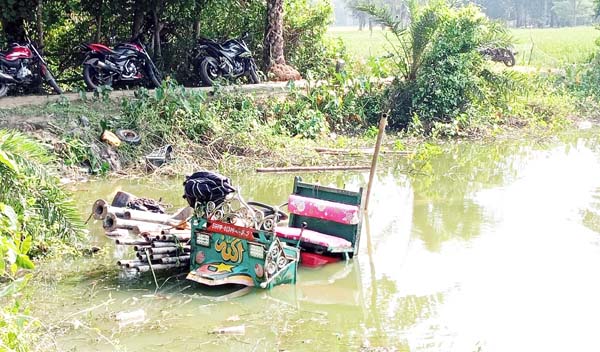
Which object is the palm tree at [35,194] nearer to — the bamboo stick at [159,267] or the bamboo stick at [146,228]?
the bamboo stick at [159,267]

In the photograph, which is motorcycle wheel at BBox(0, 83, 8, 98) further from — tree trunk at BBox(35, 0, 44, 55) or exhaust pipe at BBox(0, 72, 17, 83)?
tree trunk at BBox(35, 0, 44, 55)

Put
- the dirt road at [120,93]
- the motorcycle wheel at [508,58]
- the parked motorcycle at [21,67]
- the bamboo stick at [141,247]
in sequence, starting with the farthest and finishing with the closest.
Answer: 1. the motorcycle wheel at [508,58]
2. the dirt road at [120,93]
3. the parked motorcycle at [21,67]
4. the bamboo stick at [141,247]

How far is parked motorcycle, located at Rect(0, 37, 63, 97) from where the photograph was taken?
37.0 feet

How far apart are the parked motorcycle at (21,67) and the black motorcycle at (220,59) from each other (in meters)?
2.67

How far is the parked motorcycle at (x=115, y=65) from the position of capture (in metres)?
12.2

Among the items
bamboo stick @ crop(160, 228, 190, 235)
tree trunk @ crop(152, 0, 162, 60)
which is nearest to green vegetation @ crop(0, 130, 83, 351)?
bamboo stick @ crop(160, 228, 190, 235)

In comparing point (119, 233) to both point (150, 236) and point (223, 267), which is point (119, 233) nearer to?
point (150, 236)

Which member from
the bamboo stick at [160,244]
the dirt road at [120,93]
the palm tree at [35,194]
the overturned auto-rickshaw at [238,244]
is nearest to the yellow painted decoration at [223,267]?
the overturned auto-rickshaw at [238,244]

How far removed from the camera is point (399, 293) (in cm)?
676

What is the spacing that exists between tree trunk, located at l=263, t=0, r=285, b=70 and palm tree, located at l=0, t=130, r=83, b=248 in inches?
338

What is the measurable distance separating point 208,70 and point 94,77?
212 centimetres

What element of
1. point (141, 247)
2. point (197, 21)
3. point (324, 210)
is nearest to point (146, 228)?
point (141, 247)

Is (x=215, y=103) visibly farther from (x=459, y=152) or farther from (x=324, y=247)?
(x=324, y=247)

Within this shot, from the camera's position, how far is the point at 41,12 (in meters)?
13.0
